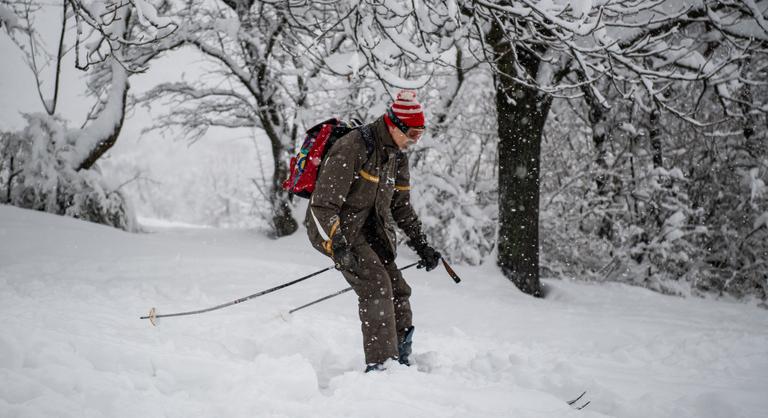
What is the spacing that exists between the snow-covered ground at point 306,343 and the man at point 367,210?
0.90 feet

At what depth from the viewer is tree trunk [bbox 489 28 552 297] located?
239 inches

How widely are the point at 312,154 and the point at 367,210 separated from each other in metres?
0.52

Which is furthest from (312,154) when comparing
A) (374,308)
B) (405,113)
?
(374,308)

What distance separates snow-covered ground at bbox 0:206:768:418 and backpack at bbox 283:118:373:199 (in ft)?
3.65

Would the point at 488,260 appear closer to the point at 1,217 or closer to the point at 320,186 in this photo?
the point at 320,186

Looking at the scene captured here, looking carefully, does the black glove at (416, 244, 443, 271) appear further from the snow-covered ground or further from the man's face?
the man's face

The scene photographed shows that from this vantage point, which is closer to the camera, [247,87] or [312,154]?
[312,154]

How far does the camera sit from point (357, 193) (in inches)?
118

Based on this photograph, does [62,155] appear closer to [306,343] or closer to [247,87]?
[247,87]

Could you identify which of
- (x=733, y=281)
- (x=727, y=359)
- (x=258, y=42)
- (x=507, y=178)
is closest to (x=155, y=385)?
(x=727, y=359)

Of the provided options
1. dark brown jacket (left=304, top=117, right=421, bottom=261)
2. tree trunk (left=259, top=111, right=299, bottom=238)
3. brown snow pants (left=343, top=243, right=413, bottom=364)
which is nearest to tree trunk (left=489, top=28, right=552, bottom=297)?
dark brown jacket (left=304, top=117, right=421, bottom=261)

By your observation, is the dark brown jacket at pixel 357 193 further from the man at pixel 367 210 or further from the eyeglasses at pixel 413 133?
the eyeglasses at pixel 413 133

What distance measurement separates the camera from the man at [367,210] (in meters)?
2.81

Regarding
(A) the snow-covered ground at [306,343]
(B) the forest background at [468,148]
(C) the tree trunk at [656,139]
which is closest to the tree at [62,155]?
(B) the forest background at [468,148]
